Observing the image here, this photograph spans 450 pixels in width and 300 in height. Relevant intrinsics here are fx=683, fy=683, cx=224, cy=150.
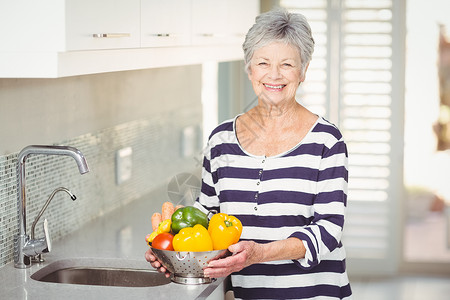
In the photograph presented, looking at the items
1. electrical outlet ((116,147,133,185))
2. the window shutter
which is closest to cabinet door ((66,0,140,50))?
electrical outlet ((116,147,133,185))

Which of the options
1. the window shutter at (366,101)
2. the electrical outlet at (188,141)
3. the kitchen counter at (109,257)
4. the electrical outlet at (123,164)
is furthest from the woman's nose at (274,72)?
the window shutter at (366,101)

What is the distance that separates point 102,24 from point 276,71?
17.0 inches

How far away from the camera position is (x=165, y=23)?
2.06 m

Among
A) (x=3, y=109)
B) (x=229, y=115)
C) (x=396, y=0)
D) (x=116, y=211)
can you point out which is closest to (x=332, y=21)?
(x=396, y=0)

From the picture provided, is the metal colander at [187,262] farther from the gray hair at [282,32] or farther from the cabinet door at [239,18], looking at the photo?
the cabinet door at [239,18]

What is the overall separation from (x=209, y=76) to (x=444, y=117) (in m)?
1.75

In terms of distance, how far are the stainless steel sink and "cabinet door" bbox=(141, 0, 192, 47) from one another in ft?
2.06

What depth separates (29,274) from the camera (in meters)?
1.74

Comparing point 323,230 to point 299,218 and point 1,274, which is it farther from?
point 1,274

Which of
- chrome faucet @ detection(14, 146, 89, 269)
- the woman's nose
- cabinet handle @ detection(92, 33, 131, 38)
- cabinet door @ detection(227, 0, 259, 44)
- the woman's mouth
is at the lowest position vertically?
chrome faucet @ detection(14, 146, 89, 269)

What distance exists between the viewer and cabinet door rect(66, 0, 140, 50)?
1416 mm

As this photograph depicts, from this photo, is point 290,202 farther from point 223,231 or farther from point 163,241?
point 163,241

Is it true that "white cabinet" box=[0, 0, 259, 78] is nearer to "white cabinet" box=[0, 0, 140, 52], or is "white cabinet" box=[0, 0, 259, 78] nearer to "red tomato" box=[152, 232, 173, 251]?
"white cabinet" box=[0, 0, 140, 52]

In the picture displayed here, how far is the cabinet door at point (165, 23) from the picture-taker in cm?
190
